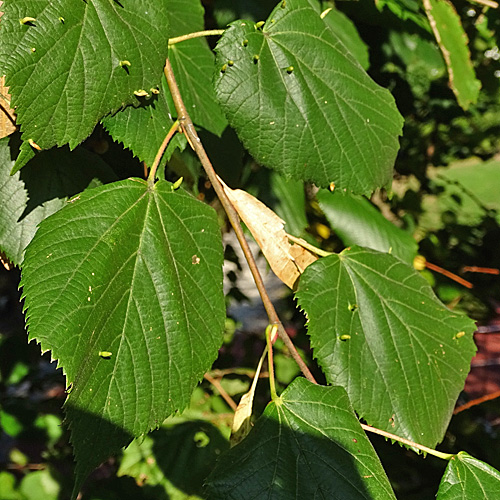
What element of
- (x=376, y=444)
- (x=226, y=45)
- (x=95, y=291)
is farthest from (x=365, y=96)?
(x=376, y=444)

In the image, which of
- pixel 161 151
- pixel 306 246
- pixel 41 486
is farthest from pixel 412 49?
pixel 41 486

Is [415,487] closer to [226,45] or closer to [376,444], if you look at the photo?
[376,444]

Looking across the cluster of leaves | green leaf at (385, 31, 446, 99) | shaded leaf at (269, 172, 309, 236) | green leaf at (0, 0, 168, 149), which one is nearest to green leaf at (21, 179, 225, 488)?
the cluster of leaves

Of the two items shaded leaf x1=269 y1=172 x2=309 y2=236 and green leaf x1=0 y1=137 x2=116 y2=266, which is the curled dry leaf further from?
shaded leaf x1=269 y1=172 x2=309 y2=236

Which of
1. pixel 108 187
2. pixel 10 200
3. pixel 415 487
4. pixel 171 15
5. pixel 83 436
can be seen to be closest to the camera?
pixel 83 436

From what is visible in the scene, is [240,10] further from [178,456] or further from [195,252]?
[178,456]

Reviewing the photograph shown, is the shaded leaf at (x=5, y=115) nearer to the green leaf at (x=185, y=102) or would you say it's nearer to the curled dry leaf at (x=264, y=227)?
the green leaf at (x=185, y=102)
